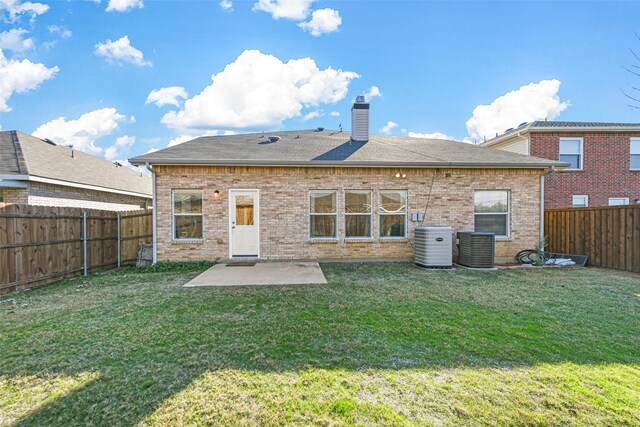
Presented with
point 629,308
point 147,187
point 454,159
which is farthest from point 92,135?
point 629,308

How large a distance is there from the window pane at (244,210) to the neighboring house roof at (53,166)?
23.1ft

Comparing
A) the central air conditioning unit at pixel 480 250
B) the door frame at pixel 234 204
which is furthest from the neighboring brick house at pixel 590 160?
the door frame at pixel 234 204

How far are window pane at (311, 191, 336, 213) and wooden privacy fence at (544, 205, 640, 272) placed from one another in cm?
767

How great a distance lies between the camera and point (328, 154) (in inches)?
393

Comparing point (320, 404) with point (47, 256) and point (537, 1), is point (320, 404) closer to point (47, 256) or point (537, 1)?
point (47, 256)

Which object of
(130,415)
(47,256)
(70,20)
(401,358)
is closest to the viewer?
(130,415)

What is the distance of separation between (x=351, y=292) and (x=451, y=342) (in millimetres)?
2494

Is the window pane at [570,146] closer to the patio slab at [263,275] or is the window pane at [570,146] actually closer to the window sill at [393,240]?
the window sill at [393,240]

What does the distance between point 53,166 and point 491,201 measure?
15.8 meters

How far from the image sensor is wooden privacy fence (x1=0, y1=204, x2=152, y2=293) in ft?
21.0

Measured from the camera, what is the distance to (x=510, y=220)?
32.8 ft

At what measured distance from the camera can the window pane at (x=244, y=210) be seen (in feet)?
31.2

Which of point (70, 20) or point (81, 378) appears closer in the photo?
point (81, 378)

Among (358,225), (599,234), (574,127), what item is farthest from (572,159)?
(358,225)
